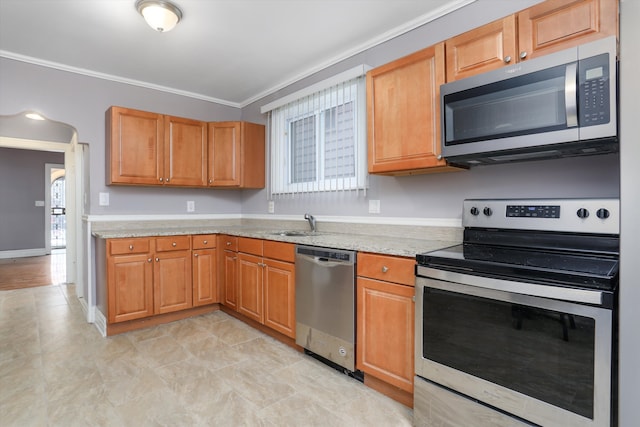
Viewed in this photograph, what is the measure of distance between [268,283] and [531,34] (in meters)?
2.38

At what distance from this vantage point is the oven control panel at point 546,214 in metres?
1.50

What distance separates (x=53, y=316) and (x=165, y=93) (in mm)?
2617

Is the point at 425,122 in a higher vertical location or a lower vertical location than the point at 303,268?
higher

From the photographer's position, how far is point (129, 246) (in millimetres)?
2961

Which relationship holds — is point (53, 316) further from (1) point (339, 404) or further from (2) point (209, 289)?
(1) point (339, 404)

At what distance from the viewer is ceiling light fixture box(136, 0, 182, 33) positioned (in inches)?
84.9

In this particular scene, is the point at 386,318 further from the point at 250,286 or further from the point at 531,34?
the point at 531,34

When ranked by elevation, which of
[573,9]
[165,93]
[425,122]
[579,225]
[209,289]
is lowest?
[209,289]

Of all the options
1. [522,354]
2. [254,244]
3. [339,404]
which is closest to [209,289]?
[254,244]

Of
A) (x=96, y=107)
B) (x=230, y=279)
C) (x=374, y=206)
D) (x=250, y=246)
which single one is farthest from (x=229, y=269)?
(x=96, y=107)

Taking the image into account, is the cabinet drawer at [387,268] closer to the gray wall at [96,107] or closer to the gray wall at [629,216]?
the gray wall at [629,216]

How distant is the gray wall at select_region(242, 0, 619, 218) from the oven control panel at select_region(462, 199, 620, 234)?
202mm

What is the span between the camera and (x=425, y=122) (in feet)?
6.69

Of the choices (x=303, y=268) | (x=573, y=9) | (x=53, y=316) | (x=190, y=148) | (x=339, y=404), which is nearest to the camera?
(x=573, y=9)
